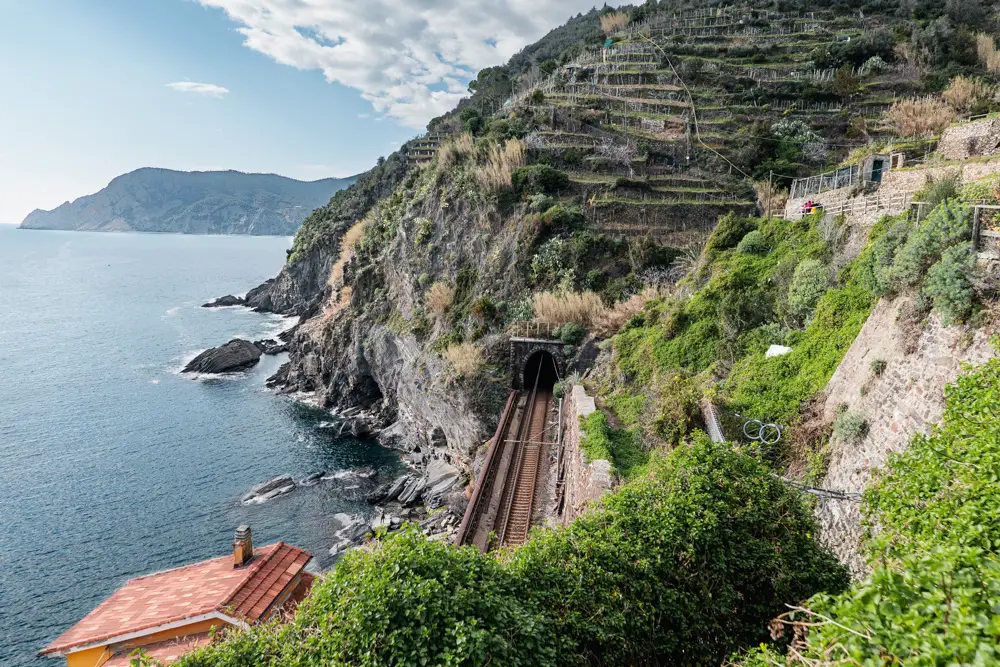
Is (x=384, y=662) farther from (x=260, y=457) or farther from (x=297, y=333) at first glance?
(x=297, y=333)

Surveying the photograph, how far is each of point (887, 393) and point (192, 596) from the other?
18765 millimetres

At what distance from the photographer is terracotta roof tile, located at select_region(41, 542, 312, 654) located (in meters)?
12.7

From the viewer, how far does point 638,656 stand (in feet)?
21.8

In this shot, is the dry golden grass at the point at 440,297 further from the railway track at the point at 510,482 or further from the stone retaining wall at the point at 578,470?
the stone retaining wall at the point at 578,470

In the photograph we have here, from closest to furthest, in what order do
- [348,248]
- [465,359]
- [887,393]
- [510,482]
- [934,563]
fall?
[934,563] < [887,393] < [510,482] < [465,359] < [348,248]

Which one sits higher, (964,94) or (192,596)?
(964,94)

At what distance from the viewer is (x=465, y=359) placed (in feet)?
92.7

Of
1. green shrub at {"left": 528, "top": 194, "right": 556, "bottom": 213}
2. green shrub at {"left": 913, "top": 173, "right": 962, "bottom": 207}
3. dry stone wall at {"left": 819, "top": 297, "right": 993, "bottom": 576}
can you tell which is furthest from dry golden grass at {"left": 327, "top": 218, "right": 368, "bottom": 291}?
dry stone wall at {"left": 819, "top": 297, "right": 993, "bottom": 576}

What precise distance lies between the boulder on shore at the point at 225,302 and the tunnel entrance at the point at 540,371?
74.7 meters

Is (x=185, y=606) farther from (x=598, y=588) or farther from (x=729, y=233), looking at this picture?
(x=729, y=233)

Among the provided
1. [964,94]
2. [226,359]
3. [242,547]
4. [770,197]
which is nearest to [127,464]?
[226,359]

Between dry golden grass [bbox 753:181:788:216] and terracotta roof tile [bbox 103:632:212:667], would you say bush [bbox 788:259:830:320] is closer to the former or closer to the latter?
dry golden grass [bbox 753:181:788:216]

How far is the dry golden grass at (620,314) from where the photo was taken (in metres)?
23.7

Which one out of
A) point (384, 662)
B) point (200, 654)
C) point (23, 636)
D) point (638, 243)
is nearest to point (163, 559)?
point (23, 636)
